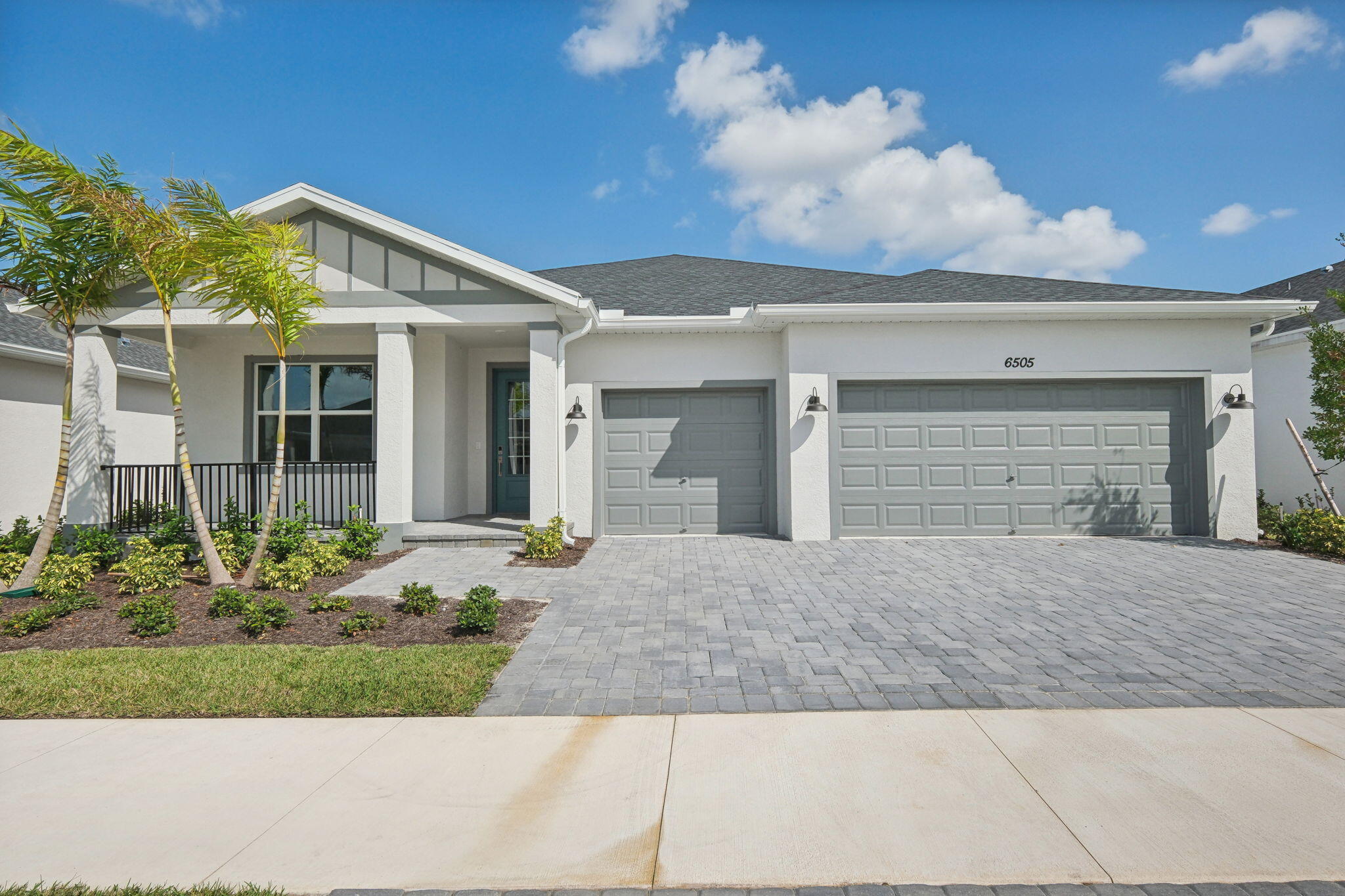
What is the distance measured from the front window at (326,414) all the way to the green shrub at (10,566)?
389 centimetres

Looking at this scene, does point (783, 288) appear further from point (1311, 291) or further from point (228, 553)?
point (1311, 291)

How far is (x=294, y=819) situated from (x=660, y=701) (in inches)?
77.0

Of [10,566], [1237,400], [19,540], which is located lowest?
[10,566]

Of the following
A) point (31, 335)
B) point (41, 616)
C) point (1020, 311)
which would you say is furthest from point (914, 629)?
point (31, 335)

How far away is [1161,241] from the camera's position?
13.3 metres

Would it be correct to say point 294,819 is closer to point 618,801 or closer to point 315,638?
point 618,801

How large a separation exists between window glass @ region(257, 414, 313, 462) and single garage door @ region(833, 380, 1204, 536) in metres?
8.93

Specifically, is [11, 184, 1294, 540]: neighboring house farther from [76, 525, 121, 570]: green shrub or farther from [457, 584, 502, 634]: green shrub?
[457, 584, 502, 634]: green shrub

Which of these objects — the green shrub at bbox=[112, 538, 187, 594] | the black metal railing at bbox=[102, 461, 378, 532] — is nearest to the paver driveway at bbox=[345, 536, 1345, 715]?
the green shrub at bbox=[112, 538, 187, 594]

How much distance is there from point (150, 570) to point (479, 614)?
179 inches

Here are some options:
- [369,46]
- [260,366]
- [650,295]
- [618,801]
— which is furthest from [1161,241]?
[260,366]

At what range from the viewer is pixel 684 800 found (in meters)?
2.85

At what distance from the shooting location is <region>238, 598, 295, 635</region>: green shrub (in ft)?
18.2

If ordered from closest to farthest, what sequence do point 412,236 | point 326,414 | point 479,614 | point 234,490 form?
point 479,614 < point 412,236 < point 234,490 < point 326,414
